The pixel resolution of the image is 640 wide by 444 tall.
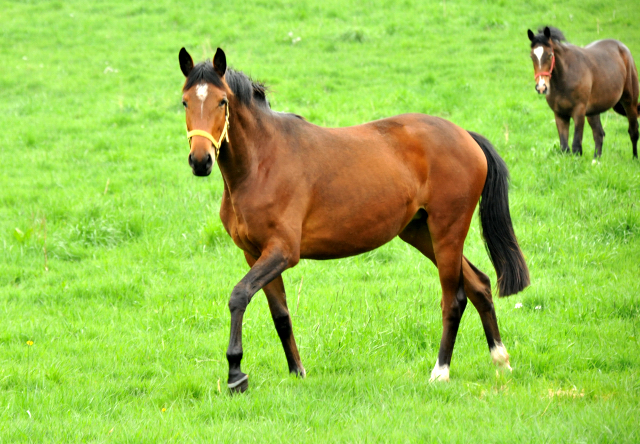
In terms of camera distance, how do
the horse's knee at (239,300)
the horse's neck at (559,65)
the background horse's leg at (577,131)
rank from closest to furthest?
the horse's knee at (239,300) → the background horse's leg at (577,131) → the horse's neck at (559,65)

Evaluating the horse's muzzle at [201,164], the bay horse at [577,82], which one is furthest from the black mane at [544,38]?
the horse's muzzle at [201,164]

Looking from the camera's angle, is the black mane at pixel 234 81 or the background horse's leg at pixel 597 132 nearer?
the black mane at pixel 234 81

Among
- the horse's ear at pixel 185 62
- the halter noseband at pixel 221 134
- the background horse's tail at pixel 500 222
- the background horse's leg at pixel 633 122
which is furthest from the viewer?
the background horse's leg at pixel 633 122

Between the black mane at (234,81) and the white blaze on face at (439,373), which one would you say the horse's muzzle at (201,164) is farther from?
the white blaze on face at (439,373)

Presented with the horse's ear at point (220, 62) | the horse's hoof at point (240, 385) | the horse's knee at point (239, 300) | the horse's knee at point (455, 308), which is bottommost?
the horse's hoof at point (240, 385)

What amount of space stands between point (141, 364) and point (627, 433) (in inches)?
138

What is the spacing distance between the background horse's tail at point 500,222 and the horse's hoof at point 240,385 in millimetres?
2302

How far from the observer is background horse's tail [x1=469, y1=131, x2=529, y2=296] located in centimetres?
522

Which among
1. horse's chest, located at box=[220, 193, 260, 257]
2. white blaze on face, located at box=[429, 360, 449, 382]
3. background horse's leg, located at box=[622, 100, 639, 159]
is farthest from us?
background horse's leg, located at box=[622, 100, 639, 159]

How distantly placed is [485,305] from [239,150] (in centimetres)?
229

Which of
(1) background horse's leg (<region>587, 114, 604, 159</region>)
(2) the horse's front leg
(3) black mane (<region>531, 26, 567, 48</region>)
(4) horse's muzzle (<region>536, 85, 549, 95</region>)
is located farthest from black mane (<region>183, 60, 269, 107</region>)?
(1) background horse's leg (<region>587, 114, 604, 159</region>)

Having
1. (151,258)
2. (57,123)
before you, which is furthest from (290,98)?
(151,258)

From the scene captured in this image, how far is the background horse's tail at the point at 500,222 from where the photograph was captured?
5219mm

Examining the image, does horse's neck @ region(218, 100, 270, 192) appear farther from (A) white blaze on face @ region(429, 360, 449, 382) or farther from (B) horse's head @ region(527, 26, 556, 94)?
(B) horse's head @ region(527, 26, 556, 94)
